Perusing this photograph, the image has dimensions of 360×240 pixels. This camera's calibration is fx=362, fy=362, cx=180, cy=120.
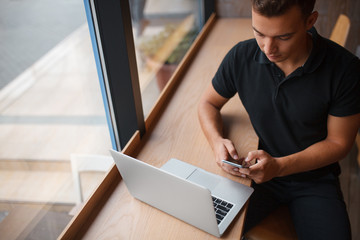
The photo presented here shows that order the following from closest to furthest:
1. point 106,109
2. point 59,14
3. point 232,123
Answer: point 59,14
point 106,109
point 232,123

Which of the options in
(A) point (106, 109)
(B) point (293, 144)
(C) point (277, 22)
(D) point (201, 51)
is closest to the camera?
(C) point (277, 22)

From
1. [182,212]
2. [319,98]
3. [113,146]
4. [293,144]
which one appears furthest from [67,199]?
[319,98]

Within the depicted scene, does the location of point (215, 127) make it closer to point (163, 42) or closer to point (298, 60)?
point (298, 60)

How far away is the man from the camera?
43.1 inches

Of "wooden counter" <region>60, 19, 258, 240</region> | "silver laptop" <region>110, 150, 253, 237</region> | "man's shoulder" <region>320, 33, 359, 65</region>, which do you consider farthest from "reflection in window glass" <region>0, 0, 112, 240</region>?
"man's shoulder" <region>320, 33, 359, 65</region>

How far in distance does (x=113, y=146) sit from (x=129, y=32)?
49 cm

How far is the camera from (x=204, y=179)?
123 centimetres

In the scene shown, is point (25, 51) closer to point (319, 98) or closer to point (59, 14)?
point (59, 14)

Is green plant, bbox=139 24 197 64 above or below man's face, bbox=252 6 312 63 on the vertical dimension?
below

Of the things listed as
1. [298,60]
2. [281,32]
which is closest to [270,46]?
[281,32]

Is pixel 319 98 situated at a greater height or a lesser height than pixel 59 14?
lesser

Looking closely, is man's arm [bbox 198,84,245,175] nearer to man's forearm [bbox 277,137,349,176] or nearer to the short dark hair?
man's forearm [bbox 277,137,349,176]

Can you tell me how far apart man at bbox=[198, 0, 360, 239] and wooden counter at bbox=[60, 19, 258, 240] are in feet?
0.27

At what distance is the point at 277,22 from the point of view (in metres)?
1.04
